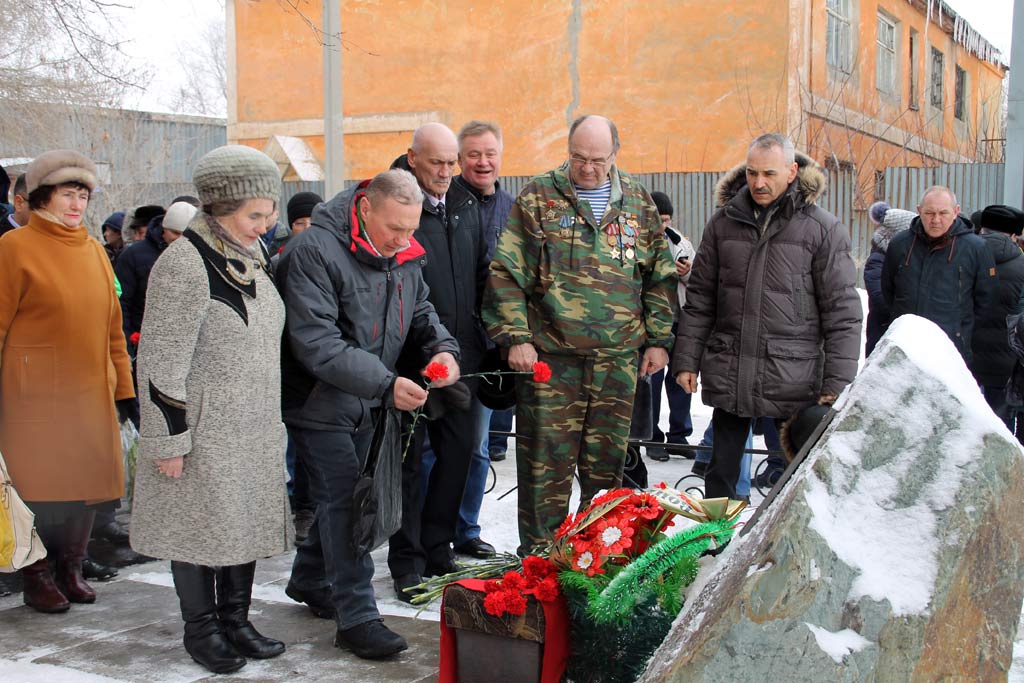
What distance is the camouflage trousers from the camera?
476cm

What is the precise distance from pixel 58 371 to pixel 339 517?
1.52m

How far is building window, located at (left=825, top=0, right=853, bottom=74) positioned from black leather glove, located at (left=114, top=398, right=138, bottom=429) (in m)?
15.1

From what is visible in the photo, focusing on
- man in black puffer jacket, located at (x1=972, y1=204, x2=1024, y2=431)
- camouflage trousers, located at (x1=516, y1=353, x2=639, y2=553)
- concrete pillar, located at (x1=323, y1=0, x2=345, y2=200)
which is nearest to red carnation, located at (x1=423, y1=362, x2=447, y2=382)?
camouflage trousers, located at (x1=516, y1=353, x2=639, y2=553)

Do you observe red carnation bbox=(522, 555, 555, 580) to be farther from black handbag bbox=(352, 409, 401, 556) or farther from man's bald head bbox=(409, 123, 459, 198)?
man's bald head bbox=(409, 123, 459, 198)

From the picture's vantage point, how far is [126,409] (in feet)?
17.4

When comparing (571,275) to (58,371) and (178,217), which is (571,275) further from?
(178,217)

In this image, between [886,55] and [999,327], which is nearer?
[999,327]

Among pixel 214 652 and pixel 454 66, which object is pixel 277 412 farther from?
pixel 454 66

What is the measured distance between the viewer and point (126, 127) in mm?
20719

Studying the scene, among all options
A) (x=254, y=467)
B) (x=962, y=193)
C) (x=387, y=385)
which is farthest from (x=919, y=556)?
(x=962, y=193)

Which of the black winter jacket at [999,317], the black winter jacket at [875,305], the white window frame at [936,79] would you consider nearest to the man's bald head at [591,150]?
the black winter jacket at [999,317]

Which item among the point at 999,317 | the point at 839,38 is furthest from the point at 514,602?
the point at 839,38

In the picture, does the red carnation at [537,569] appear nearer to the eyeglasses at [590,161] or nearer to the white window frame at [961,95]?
the eyeglasses at [590,161]

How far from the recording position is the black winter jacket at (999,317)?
6641mm
